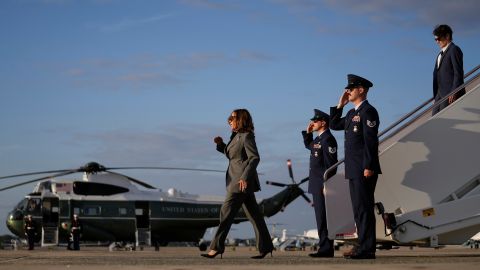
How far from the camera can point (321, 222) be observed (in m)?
8.73

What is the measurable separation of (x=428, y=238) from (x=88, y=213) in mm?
23476

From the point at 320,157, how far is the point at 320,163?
8cm

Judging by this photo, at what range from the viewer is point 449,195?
24.2 feet

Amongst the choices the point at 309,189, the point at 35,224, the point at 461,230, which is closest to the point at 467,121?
the point at 461,230

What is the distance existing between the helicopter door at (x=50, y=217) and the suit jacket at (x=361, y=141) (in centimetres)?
2259

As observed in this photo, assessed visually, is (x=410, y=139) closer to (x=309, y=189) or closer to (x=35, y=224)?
(x=309, y=189)

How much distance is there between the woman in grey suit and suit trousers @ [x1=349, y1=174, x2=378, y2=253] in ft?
4.12

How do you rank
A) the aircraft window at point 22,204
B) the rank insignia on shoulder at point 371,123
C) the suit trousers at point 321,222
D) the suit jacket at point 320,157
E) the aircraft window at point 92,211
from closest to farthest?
the rank insignia on shoulder at point 371,123 → the suit trousers at point 321,222 → the suit jacket at point 320,157 → the aircraft window at point 22,204 → the aircraft window at point 92,211

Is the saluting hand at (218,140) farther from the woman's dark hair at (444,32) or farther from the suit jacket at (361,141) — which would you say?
the woman's dark hair at (444,32)

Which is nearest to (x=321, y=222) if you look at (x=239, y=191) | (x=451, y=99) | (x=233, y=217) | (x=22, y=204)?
(x=233, y=217)

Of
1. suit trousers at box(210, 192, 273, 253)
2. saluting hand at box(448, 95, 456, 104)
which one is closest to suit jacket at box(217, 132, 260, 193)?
suit trousers at box(210, 192, 273, 253)

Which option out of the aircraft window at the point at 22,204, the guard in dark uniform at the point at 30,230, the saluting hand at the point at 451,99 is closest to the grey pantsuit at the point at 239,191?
the saluting hand at the point at 451,99

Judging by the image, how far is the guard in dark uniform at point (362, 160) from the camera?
716 centimetres

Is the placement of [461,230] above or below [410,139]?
below
